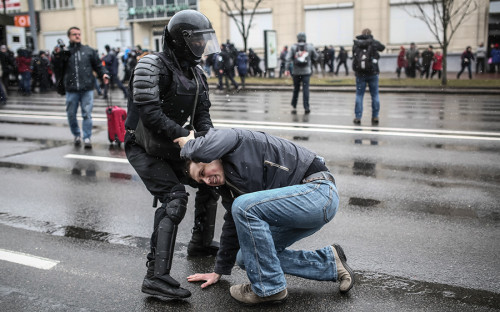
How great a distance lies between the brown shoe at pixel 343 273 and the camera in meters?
3.44

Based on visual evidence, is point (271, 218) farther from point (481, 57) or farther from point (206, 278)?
point (481, 57)

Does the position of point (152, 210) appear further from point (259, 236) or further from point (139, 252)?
point (259, 236)

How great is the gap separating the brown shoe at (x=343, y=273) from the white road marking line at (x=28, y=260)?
2173 millimetres

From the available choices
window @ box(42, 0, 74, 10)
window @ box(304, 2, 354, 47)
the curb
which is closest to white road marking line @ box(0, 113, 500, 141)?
the curb

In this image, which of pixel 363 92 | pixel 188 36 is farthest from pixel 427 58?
pixel 188 36

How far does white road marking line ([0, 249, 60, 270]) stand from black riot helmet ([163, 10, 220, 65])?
1905 mm

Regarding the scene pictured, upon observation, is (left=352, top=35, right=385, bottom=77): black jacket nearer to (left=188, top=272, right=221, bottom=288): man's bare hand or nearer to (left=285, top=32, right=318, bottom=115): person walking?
(left=285, top=32, right=318, bottom=115): person walking

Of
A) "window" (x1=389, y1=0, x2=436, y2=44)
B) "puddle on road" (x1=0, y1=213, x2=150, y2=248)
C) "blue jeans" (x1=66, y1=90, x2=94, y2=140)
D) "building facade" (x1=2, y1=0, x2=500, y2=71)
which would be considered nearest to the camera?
"puddle on road" (x1=0, y1=213, x2=150, y2=248)

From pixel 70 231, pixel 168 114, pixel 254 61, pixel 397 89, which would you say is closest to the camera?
pixel 168 114

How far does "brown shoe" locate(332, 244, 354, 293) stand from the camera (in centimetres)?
344

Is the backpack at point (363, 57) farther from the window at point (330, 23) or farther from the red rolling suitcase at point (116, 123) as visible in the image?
the window at point (330, 23)

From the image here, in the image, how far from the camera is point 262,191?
3246 mm

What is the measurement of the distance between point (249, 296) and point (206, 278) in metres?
0.44

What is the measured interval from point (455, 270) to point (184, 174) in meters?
2.10
